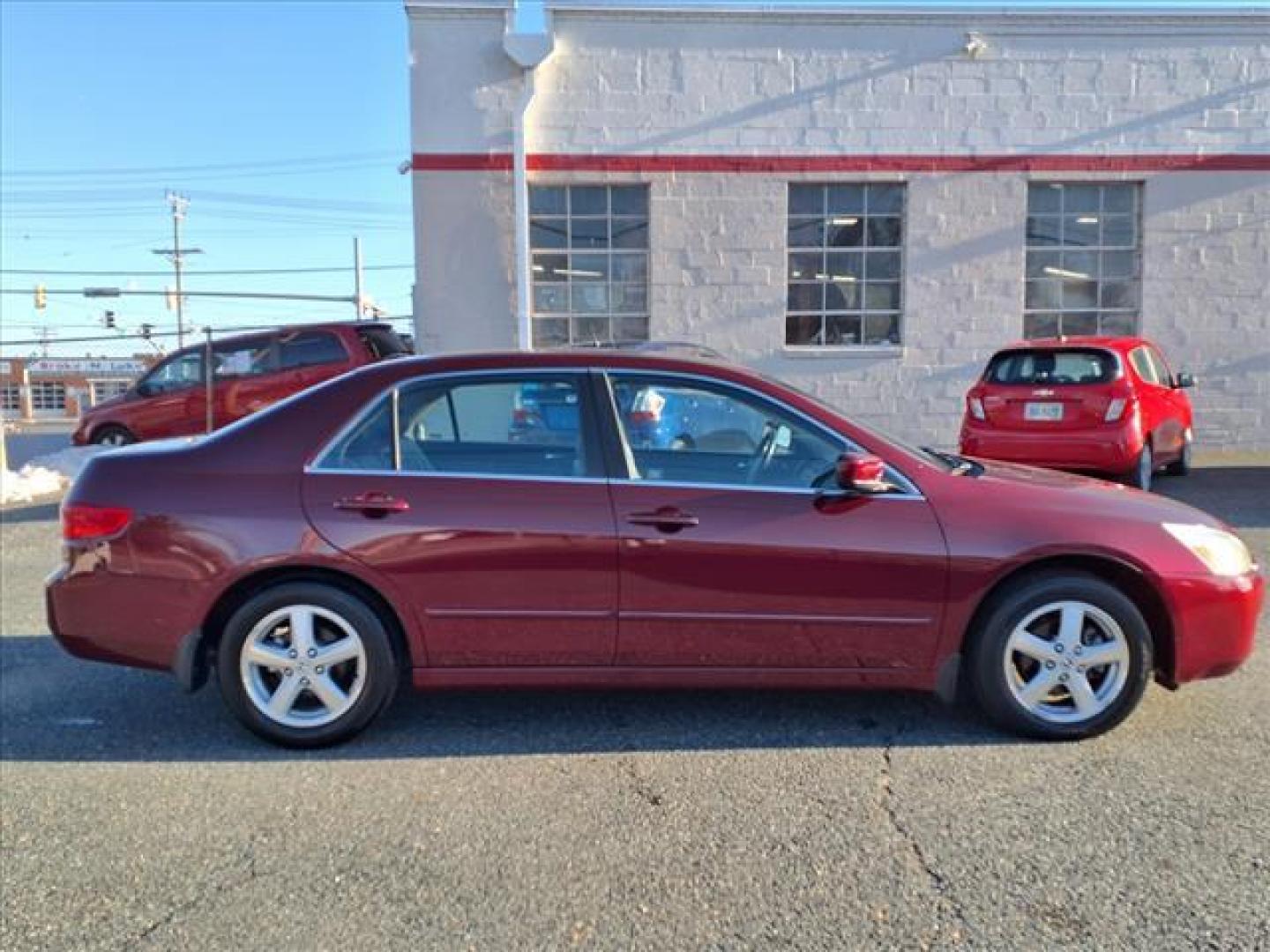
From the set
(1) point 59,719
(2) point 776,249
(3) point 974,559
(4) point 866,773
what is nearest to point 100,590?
(1) point 59,719

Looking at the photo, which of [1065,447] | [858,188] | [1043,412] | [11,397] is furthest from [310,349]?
[11,397]

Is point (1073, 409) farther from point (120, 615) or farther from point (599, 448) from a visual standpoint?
point (120, 615)

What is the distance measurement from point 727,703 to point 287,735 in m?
1.83

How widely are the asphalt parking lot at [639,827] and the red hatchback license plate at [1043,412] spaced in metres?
4.81

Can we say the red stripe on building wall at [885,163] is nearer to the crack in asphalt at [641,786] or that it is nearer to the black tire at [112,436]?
the black tire at [112,436]

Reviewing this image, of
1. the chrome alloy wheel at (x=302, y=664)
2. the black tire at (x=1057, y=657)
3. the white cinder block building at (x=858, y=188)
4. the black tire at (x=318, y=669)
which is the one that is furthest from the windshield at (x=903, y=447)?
the white cinder block building at (x=858, y=188)

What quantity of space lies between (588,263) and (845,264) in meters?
3.41

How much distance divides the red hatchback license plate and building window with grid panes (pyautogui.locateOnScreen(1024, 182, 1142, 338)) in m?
4.58

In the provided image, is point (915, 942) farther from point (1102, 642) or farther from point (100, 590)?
point (100, 590)

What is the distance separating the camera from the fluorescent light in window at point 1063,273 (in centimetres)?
1316

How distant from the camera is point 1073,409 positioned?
891 cm

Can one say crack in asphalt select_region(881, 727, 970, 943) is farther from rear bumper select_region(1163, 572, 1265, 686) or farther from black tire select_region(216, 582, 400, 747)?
black tire select_region(216, 582, 400, 747)

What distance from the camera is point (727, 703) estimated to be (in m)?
4.32

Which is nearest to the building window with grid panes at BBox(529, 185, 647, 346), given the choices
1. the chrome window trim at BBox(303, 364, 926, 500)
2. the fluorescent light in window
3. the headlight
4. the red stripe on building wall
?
the red stripe on building wall
